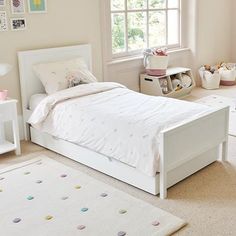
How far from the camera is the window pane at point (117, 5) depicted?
4.69m

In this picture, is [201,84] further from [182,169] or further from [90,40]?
[182,169]

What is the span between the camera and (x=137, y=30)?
5.06 meters

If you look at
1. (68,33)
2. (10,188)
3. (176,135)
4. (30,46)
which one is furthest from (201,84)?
(10,188)

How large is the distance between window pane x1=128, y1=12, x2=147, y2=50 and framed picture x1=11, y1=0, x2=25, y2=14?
1636 millimetres

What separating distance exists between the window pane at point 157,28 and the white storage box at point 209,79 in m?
0.73

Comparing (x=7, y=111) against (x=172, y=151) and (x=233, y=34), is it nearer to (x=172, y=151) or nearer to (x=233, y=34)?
(x=172, y=151)

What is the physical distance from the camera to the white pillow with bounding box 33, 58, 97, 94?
367 centimetres

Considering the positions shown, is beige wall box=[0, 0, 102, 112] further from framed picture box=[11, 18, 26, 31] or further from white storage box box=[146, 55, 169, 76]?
white storage box box=[146, 55, 169, 76]

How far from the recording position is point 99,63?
14.7 ft

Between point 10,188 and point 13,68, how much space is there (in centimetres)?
134

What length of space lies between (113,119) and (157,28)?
2.76 meters

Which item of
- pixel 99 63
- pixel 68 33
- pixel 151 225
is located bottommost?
pixel 151 225

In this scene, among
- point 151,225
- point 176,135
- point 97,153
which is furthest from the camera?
point 97,153

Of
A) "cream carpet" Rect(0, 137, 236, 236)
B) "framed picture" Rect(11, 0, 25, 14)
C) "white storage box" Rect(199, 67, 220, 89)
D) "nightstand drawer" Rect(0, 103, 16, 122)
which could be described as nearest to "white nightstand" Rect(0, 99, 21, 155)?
"nightstand drawer" Rect(0, 103, 16, 122)
